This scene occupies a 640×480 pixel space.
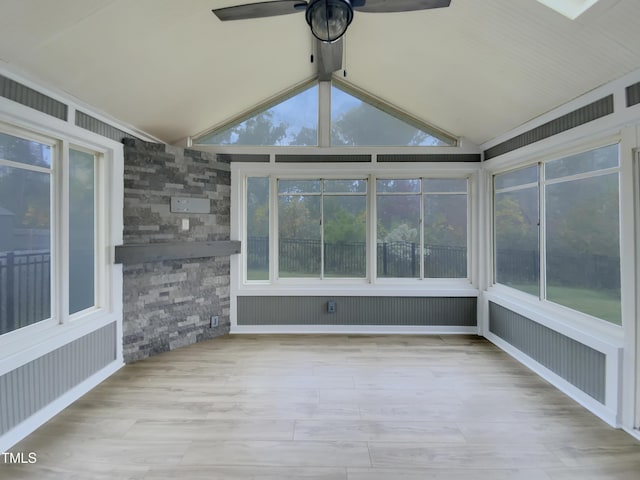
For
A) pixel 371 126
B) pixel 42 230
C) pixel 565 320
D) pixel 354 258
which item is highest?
pixel 371 126

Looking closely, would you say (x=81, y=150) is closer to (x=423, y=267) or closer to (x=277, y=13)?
(x=277, y=13)

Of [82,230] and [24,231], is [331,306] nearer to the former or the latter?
[82,230]

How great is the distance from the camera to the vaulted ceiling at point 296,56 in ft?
6.98

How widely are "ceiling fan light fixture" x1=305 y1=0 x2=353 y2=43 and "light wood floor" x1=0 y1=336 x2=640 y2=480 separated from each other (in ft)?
8.56

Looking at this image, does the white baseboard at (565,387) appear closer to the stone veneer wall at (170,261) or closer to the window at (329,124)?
the window at (329,124)

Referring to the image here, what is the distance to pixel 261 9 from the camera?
192 cm

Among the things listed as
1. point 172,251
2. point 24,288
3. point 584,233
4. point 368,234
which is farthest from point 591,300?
point 24,288

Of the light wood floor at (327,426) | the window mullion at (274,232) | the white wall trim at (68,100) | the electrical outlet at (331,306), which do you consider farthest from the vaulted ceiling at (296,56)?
the electrical outlet at (331,306)

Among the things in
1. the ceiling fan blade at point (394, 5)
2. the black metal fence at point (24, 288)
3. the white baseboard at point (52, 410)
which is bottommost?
the white baseboard at point (52, 410)

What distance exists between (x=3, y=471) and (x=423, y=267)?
4.41 m

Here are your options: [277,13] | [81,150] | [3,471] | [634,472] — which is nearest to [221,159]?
[81,150]

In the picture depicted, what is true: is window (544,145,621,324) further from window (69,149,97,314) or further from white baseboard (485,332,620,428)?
window (69,149,97,314)

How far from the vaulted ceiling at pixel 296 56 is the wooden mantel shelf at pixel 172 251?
4.61ft

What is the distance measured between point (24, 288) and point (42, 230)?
1.58ft
